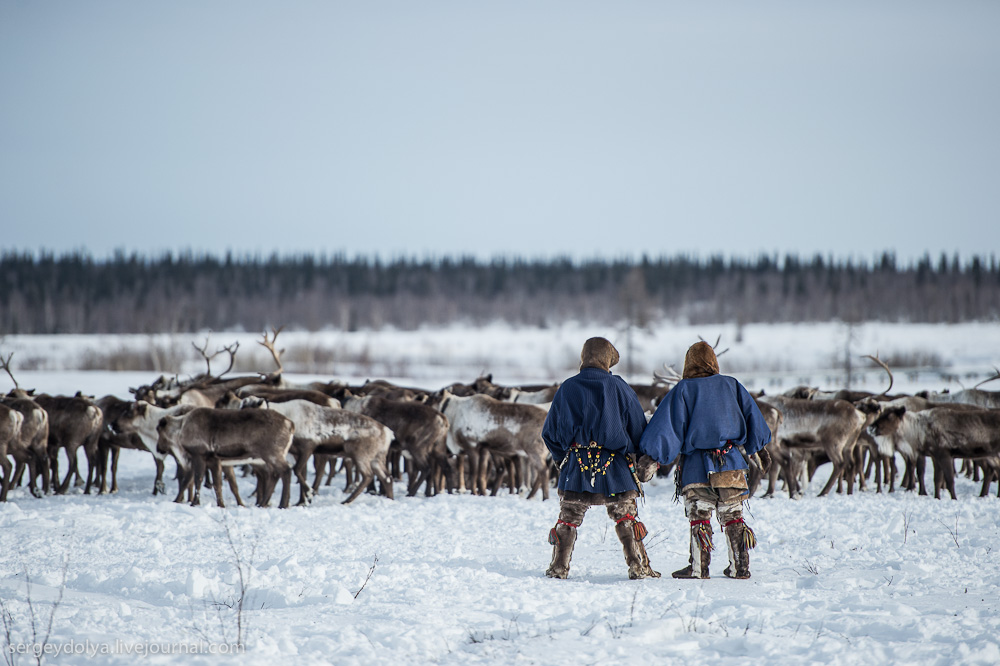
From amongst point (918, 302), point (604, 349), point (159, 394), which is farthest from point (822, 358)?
point (604, 349)

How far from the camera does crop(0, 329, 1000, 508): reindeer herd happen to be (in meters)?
10.2

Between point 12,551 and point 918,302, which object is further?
point 918,302

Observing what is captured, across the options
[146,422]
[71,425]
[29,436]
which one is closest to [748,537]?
[146,422]

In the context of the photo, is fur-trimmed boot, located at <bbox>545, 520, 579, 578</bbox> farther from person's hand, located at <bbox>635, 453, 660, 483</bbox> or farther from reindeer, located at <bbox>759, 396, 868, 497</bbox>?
reindeer, located at <bbox>759, 396, 868, 497</bbox>

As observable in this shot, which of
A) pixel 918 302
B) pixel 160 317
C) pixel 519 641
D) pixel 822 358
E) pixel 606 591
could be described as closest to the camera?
pixel 519 641

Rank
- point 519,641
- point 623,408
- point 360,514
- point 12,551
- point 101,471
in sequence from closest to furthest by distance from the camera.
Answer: point 519,641, point 623,408, point 12,551, point 360,514, point 101,471

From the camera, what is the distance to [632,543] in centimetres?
547

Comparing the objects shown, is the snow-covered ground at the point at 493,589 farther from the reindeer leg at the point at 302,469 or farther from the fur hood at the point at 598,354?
the reindeer leg at the point at 302,469

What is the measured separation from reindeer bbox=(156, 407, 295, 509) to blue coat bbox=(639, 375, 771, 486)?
19.5 ft

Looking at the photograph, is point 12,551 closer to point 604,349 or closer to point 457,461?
point 604,349

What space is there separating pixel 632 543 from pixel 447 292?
86.3 metres

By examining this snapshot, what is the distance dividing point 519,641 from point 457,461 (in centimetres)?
821


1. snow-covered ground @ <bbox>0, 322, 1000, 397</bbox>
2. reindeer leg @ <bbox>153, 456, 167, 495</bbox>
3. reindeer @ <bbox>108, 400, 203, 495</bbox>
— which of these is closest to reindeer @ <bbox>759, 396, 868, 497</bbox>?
reindeer @ <bbox>108, 400, 203, 495</bbox>

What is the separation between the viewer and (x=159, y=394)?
14445 mm
